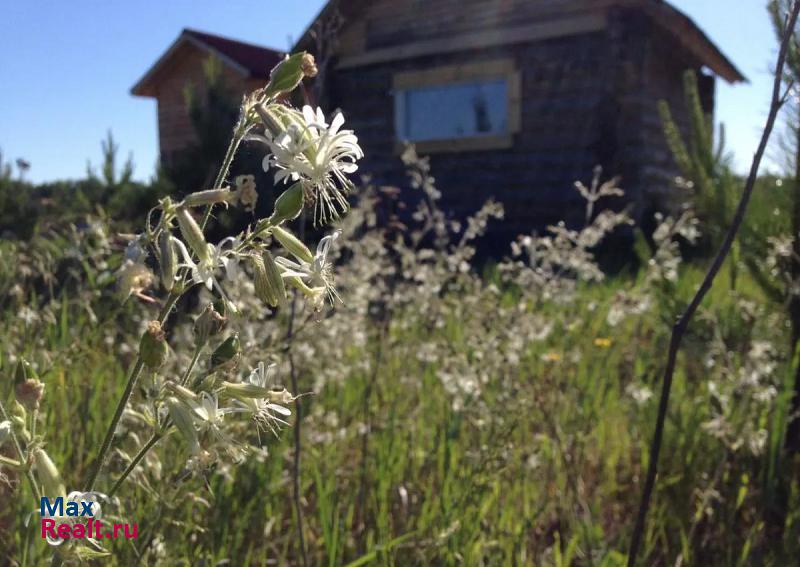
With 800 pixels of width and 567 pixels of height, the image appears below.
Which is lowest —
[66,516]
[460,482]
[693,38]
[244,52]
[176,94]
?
[460,482]

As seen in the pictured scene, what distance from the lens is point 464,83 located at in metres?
8.81

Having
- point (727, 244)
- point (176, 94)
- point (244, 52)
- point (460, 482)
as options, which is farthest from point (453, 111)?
point (727, 244)

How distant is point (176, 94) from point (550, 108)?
8430 mm

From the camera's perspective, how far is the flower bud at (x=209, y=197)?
747 mm

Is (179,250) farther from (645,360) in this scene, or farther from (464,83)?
(464,83)

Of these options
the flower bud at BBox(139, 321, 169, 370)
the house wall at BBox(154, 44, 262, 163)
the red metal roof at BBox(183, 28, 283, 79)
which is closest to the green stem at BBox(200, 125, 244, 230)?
the flower bud at BBox(139, 321, 169, 370)

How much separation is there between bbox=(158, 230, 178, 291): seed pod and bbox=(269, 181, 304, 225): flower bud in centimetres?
10

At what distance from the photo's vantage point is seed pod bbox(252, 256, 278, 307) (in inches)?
31.6

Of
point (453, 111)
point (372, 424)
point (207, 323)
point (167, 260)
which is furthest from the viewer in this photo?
point (453, 111)

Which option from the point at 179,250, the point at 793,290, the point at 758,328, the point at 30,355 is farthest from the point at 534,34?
the point at 179,250

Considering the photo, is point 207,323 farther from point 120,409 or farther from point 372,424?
point 372,424

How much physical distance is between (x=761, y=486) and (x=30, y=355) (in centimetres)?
197

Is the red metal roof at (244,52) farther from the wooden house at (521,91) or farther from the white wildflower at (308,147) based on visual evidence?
the white wildflower at (308,147)

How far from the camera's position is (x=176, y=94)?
14391 millimetres
